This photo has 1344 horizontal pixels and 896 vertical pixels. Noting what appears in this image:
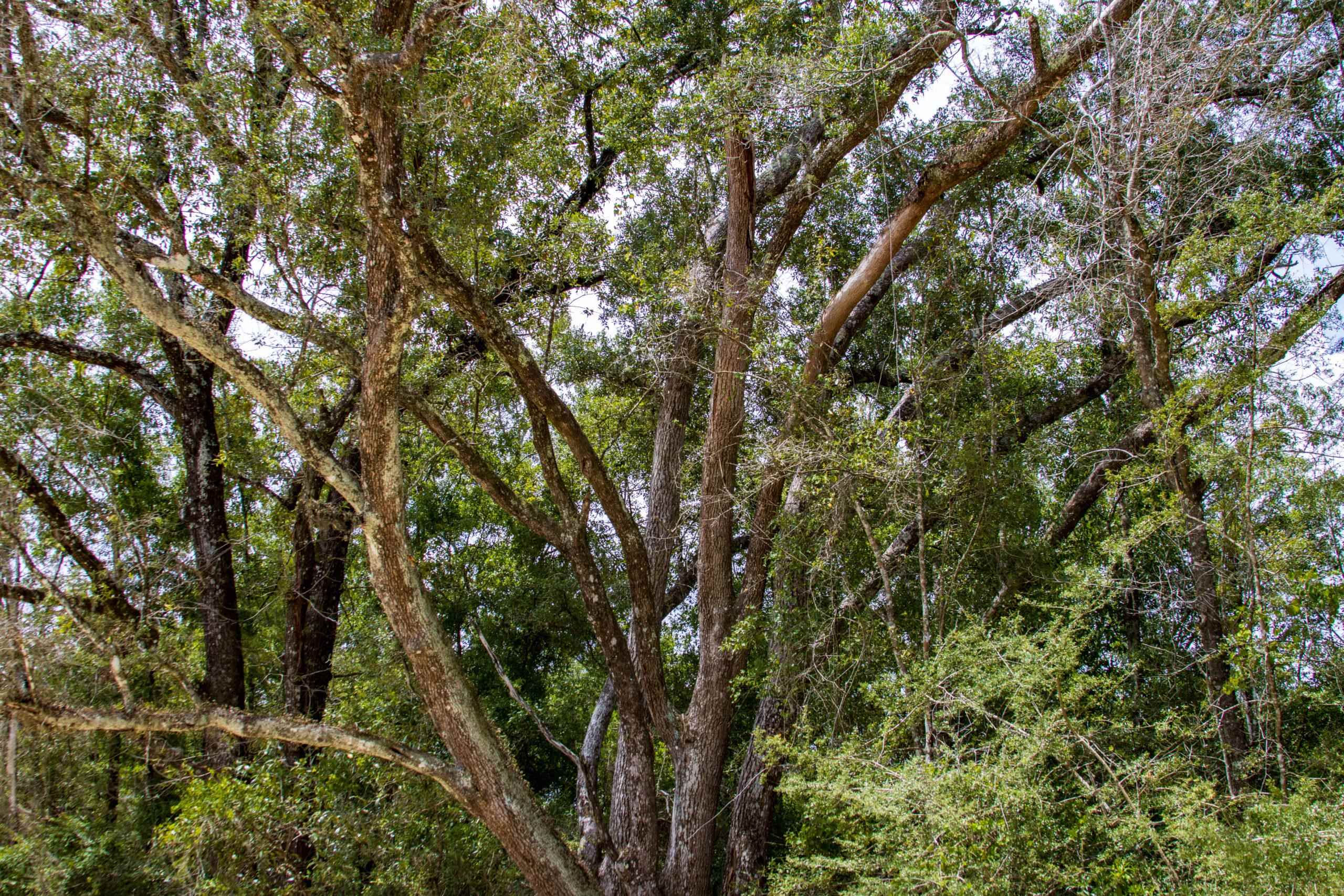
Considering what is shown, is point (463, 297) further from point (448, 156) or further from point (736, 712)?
point (736, 712)

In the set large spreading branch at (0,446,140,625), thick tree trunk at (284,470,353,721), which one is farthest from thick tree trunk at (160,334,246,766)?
large spreading branch at (0,446,140,625)

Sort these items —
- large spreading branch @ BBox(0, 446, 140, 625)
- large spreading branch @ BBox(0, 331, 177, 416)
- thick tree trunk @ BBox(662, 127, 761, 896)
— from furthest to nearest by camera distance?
large spreading branch @ BBox(0, 331, 177, 416)
large spreading branch @ BBox(0, 446, 140, 625)
thick tree trunk @ BBox(662, 127, 761, 896)

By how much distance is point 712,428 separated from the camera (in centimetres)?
664

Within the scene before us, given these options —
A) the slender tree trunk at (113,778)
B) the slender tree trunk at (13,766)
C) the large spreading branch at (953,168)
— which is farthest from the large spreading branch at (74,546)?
the large spreading branch at (953,168)

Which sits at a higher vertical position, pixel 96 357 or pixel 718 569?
pixel 96 357

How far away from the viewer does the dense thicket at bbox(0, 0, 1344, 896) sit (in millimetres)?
4984

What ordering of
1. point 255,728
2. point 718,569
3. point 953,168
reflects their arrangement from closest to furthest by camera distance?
point 255,728
point 953,168
point 718,569

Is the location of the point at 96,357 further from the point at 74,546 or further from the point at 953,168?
the point at 953,168

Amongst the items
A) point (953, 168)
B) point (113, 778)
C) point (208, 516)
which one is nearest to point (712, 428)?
point (953, 168)

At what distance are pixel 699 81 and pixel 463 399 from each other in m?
3.11

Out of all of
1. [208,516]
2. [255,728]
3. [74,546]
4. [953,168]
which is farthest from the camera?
[208,516]

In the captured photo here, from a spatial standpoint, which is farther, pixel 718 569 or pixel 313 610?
pixel 313 610

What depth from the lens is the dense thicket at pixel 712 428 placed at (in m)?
4.98

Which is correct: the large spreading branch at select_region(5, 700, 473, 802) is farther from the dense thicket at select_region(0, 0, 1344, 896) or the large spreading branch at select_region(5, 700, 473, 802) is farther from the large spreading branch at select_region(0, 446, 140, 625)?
the large spreading branch at select_region(0, 446, 140, 625)
